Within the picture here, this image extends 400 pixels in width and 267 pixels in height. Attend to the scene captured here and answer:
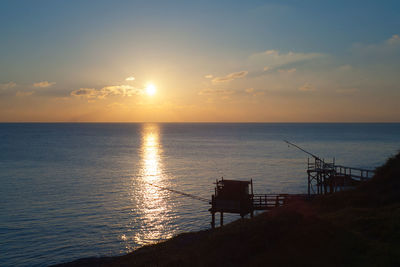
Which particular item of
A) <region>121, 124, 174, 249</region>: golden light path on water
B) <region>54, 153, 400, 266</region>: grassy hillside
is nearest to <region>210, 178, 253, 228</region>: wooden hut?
<region>54, 153, 400, 266</region>: grassy hillside

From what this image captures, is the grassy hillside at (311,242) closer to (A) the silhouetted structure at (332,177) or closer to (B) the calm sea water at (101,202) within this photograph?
(B) the calm sea water at (101,202)

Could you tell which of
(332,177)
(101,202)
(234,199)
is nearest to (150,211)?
(101,202)

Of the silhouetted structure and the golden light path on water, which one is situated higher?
the silhouetted structure

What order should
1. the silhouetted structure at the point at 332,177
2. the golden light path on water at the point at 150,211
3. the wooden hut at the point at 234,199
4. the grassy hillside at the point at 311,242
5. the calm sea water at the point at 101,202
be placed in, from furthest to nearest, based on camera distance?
the silhouetted structure at the point at 332,177 < the golden light path on water at the point at 150,211 < the calm sea water at the point at 101,202 < the wooden hut at the point at 234,199 < the grassy hillside at the point at 311,242

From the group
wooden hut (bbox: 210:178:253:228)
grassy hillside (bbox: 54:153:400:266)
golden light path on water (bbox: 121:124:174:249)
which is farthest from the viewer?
golden light path on water (bbox: 121:124:174:249)

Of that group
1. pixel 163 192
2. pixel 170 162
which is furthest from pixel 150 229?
pixel 170 162

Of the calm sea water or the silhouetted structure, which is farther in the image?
the silhouetted structure

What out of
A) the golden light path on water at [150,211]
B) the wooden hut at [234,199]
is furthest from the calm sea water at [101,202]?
the wooden hut at [234,199]

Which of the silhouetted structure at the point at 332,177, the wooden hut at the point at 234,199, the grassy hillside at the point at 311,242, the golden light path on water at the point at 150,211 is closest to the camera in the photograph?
the grassy hillside at the point at 311,242

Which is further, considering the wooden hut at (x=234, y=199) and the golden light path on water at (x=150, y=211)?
the golden light path on water at (x=150, y=211)

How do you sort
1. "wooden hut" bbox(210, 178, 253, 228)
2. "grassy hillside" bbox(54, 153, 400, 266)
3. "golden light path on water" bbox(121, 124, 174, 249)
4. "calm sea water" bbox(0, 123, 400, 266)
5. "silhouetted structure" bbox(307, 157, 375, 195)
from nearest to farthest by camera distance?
"grassy hillside" bbox(54, 153, 400, 266) → "wooden hut" bbox(210, 178, 253, 228) → "calm sea water" bbox(0, 123, 400, 266) → "golden light path on water" bbox(121, 124, 174, 249) → "silhouetted structure" bbox(307, 157, 375, 195)

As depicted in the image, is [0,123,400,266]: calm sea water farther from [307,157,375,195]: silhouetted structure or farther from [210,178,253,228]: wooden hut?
[307,157,375,195]: silhouetted structure

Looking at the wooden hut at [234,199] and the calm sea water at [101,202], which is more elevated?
the wooden hut at [234,199]

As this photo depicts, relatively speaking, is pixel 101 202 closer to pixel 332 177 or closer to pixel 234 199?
pixel 234 199
